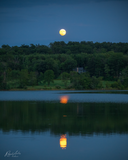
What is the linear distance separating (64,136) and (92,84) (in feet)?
213

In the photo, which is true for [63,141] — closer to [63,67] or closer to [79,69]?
[63,67]

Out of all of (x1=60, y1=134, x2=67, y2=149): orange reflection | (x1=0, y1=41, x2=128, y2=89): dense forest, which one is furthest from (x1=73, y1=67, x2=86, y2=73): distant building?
(x1=60, y1=134, x2=67, y2=149): orange reflection

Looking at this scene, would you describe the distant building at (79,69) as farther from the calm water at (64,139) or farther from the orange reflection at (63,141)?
the orange reflection at (63,141)

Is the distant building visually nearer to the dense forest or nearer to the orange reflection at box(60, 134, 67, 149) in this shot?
the dense forest

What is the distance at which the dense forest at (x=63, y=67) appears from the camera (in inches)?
3049

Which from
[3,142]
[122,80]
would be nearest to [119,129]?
[3,142]

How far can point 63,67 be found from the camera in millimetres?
112438

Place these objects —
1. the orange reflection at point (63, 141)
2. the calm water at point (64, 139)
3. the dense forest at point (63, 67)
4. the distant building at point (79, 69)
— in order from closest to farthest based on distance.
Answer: the calm water at point (64, 139), the orange reflection at point (63, 141), the dense forest at point (63, 67), the distant building at point (79, 69)

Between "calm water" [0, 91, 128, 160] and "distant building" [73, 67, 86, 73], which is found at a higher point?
"distant building" [73, 67, 86, 73]

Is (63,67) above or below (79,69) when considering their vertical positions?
above

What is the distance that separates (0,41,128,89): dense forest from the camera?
254ft

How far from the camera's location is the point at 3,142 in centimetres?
1185

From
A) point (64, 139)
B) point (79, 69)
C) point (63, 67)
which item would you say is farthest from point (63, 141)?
point (79, 69)

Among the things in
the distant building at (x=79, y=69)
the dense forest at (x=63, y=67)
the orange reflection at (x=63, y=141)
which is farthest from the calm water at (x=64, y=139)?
the distant building at (x=79, y=69)
